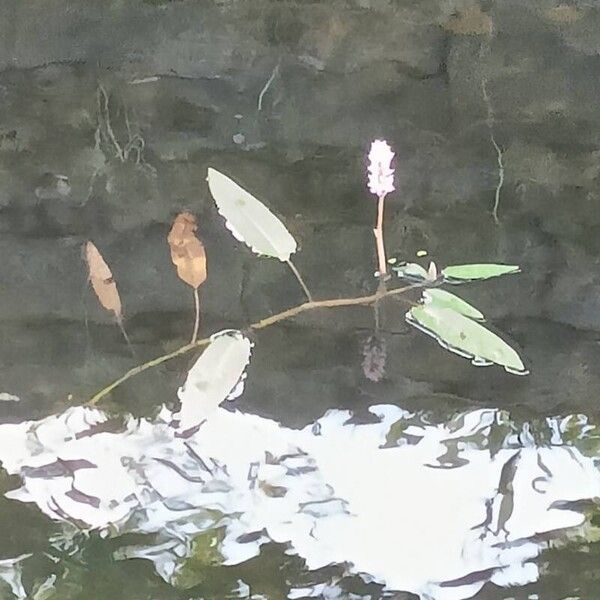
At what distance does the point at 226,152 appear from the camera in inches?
31.2

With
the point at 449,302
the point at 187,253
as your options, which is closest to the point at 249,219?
the point at 187,253

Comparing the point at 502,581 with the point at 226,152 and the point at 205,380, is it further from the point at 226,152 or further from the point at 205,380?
the point at 226,152

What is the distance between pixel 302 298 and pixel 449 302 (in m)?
0.13

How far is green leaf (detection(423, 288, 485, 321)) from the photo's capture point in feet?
2.60

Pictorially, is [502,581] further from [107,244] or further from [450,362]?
[107,244]

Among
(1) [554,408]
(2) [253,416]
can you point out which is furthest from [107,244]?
(1) [554,408]

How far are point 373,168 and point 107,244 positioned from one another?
248 mm

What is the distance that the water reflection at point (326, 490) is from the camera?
750 mm

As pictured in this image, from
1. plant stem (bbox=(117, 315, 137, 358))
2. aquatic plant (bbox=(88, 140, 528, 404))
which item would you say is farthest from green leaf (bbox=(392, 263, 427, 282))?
plant stem (bbox=(117, 315, 137, 358))

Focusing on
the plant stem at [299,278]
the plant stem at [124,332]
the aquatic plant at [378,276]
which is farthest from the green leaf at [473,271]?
the plant stem at [124,332]

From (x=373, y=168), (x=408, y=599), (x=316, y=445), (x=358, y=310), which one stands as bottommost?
(x=408, y=599)

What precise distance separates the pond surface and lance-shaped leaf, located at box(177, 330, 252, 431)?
1 cm

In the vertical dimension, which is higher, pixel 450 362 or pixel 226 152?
pixel 226 152

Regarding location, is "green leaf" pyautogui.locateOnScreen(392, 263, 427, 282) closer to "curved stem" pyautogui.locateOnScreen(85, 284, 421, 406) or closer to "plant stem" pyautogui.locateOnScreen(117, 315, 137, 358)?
"curved stem" pyautogui.locateOnScreen(85, 284, 421, 406)
